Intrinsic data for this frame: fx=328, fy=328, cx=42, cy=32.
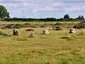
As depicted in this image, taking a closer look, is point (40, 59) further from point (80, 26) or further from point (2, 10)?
point (2, 10)

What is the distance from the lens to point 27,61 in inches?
864

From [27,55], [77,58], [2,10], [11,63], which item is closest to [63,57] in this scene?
[77,58]

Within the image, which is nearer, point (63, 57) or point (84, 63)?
point (84, 63)

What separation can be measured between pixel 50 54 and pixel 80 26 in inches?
1867

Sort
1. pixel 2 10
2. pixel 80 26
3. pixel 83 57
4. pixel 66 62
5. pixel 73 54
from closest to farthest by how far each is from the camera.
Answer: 1. pixel 66 62
2. pixel 83 57
3. pixel 73 54
4. pixel 80 26
5. pixel 2 10

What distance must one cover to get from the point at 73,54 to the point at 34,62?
5.32m

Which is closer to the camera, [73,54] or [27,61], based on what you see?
[27,61]

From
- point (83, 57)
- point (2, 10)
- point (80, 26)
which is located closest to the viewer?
point (83, 57)

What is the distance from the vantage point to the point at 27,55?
24984 millimetres

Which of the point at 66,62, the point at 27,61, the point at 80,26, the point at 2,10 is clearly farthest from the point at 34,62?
the point at 2,10

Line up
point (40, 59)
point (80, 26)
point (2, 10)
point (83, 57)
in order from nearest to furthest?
Result: point (40, 59) < point (83, 57) < point (80, 26) < point (2, 10)

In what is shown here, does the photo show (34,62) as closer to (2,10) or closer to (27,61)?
(27,61)

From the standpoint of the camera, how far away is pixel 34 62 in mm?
21734

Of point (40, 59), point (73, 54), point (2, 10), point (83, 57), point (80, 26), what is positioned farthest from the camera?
point (2, 10)
